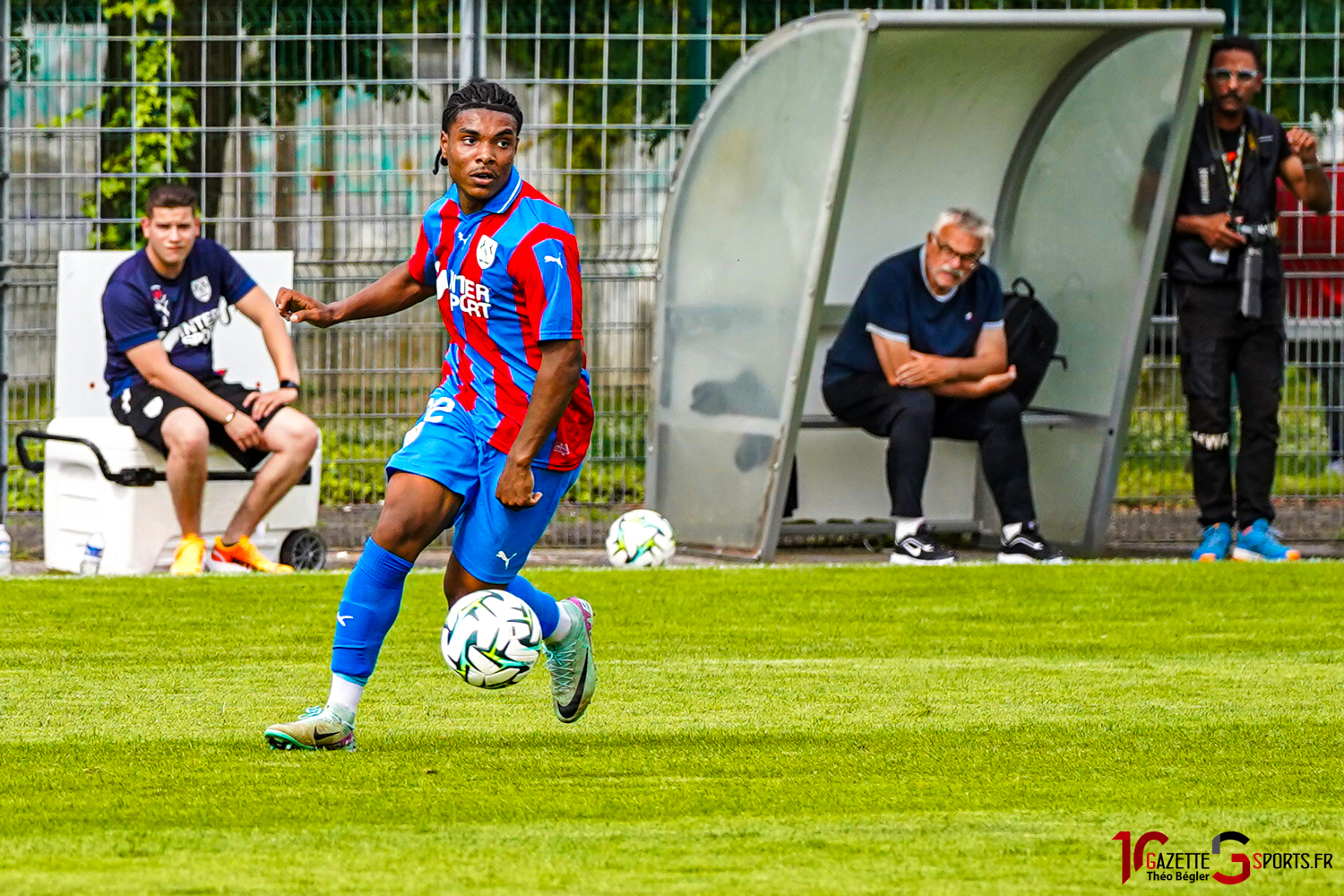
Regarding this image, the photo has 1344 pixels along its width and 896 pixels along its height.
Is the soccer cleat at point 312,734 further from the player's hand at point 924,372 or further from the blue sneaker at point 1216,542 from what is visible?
the blue sneaker at point 1216,542

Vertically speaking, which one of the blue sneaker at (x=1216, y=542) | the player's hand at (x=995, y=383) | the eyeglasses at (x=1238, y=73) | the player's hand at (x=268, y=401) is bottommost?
the blue sneaker at (x=1216, y=542)

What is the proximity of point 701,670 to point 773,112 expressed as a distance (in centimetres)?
446

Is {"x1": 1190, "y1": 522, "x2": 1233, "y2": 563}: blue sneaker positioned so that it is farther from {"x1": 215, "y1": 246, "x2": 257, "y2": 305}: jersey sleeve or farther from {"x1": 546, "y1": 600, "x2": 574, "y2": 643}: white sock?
{"x1": 546, "y1": 600, "x2": 574, "y2": 643}: white sock

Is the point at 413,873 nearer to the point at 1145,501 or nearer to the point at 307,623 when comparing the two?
the point at 307,623

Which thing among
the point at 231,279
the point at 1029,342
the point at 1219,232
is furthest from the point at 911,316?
the point at 231,279

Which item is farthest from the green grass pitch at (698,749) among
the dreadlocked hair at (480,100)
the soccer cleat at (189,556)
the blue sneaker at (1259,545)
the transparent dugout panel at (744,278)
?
the transparent dugout panel at (744,278)

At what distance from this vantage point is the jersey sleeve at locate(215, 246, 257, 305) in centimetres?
1027

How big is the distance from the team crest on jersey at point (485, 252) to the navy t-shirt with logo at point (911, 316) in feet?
18.2

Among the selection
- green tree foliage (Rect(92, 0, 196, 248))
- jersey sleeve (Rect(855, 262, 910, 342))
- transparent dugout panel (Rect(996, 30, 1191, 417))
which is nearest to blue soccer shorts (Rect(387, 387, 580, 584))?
jersey sleeve (Rect(855, 262, 910, 342))

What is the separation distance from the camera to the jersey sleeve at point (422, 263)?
5.77 meters

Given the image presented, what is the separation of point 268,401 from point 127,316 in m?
0.78

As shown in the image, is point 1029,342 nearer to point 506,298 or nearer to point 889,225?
point 889,225

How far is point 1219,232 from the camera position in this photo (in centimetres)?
1055

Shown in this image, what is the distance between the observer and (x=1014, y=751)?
5438 mm
